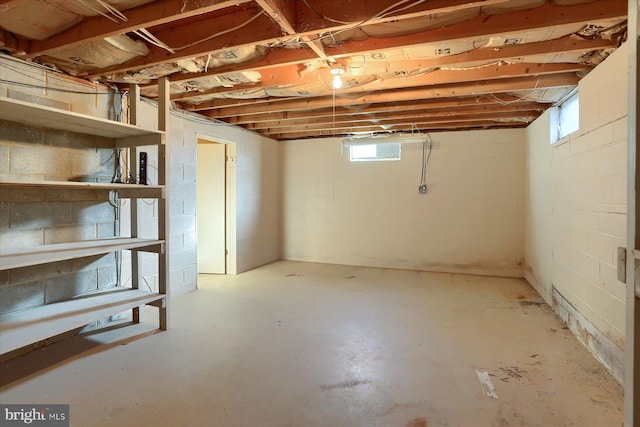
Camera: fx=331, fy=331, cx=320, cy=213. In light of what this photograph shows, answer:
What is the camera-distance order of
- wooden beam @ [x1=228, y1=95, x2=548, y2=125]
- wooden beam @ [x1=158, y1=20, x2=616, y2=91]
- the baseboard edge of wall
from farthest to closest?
wooden beam @ [x1=228, y1=95, x2=548, y2=125]
wooden beam @ [x1=158, y1=20, x2=616, y2=91]
the baseboard edge of wall

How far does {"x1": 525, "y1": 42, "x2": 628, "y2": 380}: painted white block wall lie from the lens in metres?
2.05

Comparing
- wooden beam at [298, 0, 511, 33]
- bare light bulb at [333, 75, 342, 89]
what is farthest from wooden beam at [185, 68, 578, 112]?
wooden beam at [298, 0, 511, 33]

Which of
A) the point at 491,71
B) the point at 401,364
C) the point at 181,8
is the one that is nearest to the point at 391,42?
the point at 491,71

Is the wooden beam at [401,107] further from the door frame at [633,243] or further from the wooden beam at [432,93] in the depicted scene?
the door frame at [633,243]

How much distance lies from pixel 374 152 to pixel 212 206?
262 cm

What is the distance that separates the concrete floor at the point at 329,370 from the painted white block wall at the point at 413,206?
151 centimetres

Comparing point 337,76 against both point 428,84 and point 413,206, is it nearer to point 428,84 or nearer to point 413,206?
point 428,84

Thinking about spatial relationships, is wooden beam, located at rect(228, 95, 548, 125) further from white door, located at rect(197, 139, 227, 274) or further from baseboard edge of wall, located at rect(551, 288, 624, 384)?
baseboard edge of wall, located at rect(551, 288, 624, 384)

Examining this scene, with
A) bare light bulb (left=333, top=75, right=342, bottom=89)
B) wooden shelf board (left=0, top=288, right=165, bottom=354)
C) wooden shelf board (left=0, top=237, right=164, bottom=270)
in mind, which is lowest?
wooden shelf board (left=0, top=288, right=165, bottom=354)

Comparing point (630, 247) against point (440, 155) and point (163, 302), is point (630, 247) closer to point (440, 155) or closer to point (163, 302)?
point (163, 302)

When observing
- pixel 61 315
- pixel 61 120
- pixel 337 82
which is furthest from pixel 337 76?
pixel 61 315

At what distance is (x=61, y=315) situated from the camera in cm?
221

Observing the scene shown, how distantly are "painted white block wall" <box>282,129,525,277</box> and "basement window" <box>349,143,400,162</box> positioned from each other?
10 cm

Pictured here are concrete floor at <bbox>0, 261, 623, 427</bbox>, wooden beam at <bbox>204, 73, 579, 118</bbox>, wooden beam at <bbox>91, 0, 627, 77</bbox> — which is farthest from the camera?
wooden beam at <bbox>204, 73, 579, 118</bbox>
